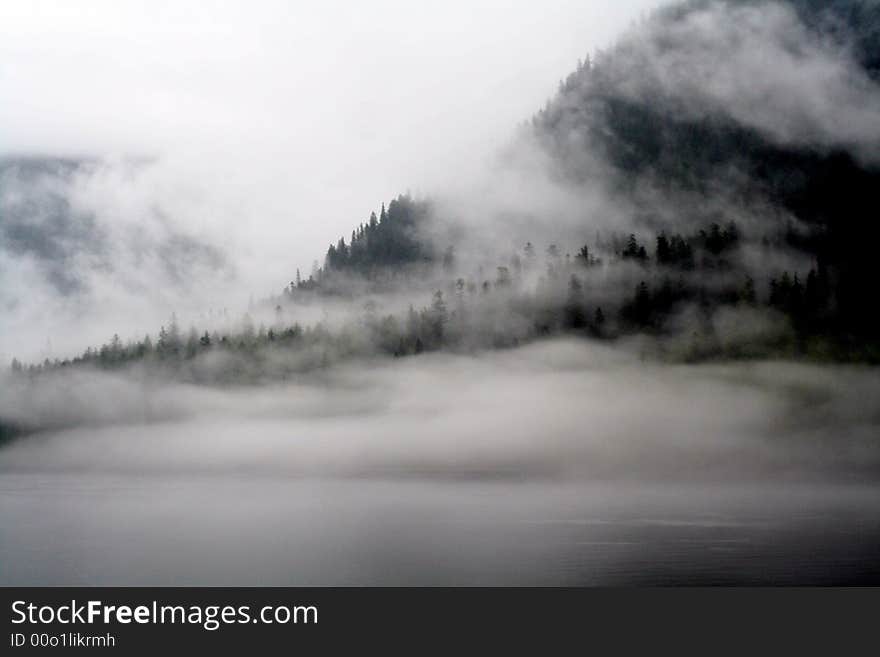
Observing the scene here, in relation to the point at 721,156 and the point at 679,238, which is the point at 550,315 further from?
the point at 721,156

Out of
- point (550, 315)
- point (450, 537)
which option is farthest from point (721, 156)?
point (450, 537)

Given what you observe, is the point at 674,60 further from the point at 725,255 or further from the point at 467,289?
the point at 467,289

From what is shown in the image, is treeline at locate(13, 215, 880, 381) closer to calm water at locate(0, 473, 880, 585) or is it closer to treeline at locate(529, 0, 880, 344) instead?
treeline at locate(529, 0, 880, 344)

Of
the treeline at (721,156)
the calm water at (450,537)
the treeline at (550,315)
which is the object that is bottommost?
the calm water at (450,537)

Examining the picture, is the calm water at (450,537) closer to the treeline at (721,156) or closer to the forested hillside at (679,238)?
the forested hillside at (679,238)

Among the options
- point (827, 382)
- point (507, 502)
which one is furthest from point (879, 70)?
point (507, 502)

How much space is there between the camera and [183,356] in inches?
2530

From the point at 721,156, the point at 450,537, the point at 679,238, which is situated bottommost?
the point at 450,537

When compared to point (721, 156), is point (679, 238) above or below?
below

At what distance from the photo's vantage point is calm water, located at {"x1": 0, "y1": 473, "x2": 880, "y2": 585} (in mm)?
24078

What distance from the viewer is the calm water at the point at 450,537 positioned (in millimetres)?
24078

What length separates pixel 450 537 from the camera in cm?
3356

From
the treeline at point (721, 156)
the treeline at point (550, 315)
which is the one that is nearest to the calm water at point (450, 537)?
the treeline at point (550, 315)

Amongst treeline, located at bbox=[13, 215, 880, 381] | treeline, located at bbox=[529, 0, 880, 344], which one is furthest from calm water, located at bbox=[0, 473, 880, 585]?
treeline, located at bbox=[529, 0, 880, 344]
